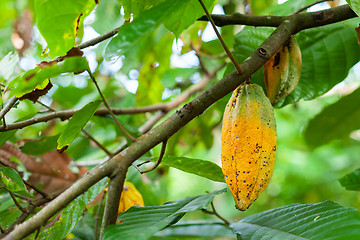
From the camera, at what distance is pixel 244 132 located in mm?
738

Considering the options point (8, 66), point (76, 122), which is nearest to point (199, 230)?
point (76, 122)

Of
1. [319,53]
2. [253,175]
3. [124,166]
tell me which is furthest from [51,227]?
[319,53]

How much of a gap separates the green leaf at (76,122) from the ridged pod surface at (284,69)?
1.32 ft

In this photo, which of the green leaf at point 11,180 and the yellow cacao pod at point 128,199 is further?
the yellow cacao pod at point 128,199

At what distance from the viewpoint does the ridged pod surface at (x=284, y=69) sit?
900 millimetres

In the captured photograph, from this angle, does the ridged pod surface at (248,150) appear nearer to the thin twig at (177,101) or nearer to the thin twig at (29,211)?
the thin twig at (29,211)

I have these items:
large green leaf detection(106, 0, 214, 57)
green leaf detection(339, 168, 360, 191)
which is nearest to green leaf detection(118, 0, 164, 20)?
large green leaf detection(106, 0, 214, 57)

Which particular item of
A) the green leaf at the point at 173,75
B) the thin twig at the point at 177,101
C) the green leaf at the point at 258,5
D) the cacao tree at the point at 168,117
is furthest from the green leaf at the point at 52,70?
the green leaf at the point at 258,5

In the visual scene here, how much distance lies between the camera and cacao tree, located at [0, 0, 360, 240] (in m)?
0.73

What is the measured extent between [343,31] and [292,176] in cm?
238

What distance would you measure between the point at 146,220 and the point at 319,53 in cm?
79

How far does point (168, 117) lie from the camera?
796 mm

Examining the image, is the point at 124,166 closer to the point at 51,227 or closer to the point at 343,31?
the point at 51,227

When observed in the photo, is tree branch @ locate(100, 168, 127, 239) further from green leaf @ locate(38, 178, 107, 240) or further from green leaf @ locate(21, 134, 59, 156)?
green leaf @ locate(21, 134, 59, 156)
